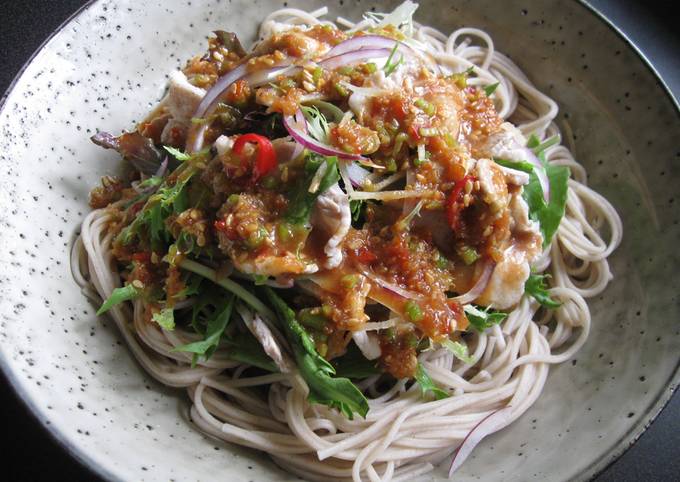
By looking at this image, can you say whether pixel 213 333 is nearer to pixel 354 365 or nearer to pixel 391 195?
pixel 354 365

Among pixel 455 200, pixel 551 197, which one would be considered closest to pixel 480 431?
pixel 455 200

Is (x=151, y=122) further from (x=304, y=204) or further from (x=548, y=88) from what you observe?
(x=548, y=88)

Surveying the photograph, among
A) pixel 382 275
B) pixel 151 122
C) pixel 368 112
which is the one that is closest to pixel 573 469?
pixel 382 275

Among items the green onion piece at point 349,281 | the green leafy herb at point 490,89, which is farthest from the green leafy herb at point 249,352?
the green leafy herb at point 490,89

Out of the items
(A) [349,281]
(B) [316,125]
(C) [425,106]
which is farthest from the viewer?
(C) [425,106]

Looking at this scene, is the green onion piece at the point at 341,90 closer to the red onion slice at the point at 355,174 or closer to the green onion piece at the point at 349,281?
the red onion slice at the point at 355,174

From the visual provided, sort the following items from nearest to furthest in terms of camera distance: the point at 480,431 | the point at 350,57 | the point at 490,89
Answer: the point at 480,431, the point at 350,57, the point at 490,89
